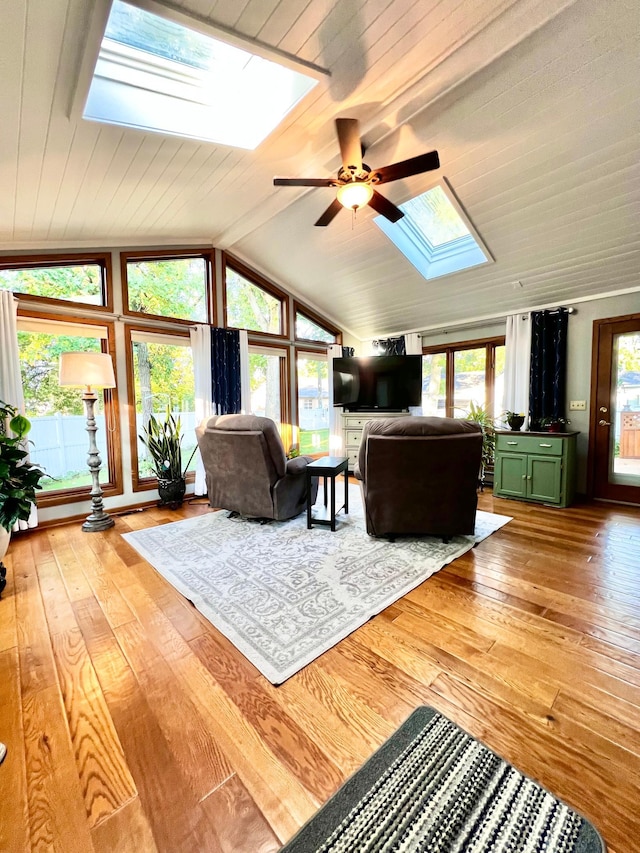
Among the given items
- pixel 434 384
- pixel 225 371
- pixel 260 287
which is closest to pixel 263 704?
pixel 225 371

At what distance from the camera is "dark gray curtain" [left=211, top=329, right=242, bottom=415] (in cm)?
466

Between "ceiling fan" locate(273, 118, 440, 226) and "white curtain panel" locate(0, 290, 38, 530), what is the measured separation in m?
2.67

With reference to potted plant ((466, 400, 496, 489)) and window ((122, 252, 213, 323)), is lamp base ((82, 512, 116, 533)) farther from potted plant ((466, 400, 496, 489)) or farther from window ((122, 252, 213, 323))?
potted plant ((466, 400, 496, 489))

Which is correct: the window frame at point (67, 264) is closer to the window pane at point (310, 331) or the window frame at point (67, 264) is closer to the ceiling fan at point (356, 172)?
the ceiling fan at point (356, 172)

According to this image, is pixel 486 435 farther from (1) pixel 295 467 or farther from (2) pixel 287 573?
(2) pixel 287 573

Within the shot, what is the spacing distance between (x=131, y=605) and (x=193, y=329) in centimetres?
337

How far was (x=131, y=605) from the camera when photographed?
212 centimetres

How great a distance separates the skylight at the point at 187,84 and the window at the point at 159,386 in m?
2.35

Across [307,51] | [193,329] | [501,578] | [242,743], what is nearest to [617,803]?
[242,743]

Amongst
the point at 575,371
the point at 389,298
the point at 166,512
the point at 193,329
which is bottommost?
the point at 166,512

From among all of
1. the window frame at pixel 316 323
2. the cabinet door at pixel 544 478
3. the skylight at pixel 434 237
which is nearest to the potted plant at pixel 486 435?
the cabinet door at pixel 544 478

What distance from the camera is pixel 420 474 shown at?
A: 8.82 ft

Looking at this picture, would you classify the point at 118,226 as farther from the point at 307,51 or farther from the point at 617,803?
the point at 617,803

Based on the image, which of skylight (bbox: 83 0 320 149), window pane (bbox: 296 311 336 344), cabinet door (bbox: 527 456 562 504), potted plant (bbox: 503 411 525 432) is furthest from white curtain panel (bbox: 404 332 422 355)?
skylight (bbox: 83 0 320 149)
